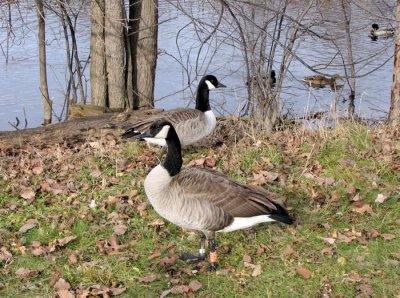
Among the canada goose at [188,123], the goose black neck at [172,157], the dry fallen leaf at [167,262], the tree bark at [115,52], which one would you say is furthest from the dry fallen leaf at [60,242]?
the tree bark at [115,52]

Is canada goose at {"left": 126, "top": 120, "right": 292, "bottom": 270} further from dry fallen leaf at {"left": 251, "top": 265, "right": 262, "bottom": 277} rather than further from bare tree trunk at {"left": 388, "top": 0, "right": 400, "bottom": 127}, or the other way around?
bare tree trunk at {"left": 388, "top": 0, "right": 400, "bottom": 127}

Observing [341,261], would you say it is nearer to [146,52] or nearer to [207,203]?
[207,203]

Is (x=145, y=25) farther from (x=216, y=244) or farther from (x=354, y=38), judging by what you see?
(x=354, y=38)

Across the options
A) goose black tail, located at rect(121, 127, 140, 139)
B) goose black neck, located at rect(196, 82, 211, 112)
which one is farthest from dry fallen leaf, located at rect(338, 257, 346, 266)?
goose black neck, located at rect(196, 82, 211, 112)

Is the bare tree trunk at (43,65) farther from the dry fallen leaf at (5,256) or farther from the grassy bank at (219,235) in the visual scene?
the dry fallen leaf at (5,256)

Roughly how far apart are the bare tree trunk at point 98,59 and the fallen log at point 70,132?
71.2 inches

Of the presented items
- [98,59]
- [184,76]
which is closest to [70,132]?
[98,59]

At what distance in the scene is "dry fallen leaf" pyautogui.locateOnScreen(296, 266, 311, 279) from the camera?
477 cm

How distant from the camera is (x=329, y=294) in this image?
453 cm

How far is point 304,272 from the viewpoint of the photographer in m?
4.80

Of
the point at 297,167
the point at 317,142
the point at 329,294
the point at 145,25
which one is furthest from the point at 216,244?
the point at 145,25

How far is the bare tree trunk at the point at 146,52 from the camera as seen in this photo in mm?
11273

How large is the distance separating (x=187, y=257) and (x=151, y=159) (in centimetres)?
272

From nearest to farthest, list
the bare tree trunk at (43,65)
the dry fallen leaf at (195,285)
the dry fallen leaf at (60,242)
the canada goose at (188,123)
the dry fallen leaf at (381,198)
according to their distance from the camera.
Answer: the dry fallen leaf at (195,285) → the dry fallen leaf at (60,242) → the dry fallen leaf at (381,198) → the canada goose at (188,123) → the bare tree trunk at (43,65)
